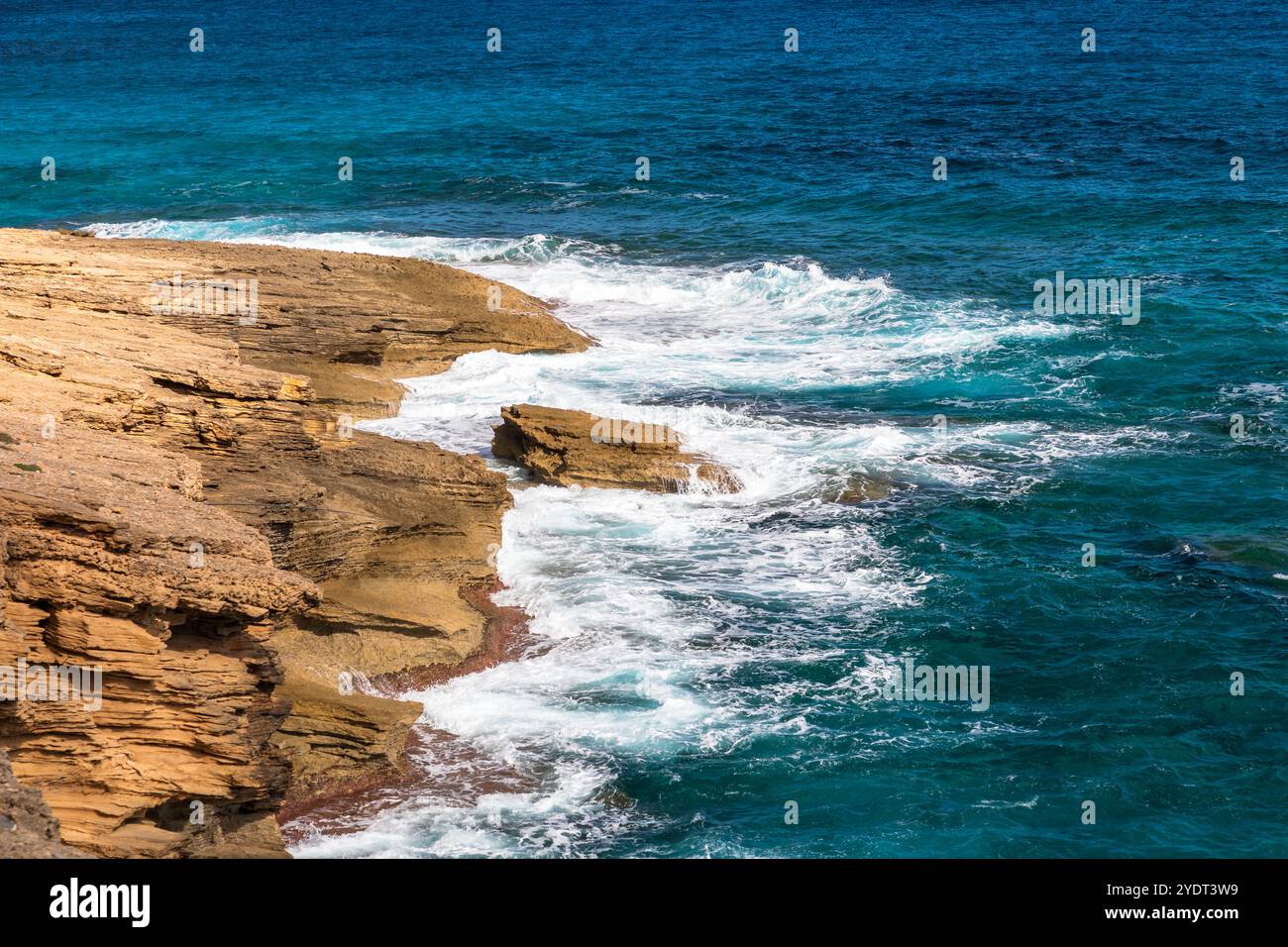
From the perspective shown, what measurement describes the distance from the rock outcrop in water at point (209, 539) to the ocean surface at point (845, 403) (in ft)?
5.61

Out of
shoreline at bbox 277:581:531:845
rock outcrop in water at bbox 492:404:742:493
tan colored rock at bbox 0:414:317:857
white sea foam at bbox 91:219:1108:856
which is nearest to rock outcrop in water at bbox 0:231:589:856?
tan colored rock at bbox 0:414:317:857

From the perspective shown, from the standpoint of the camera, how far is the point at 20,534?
16.1 metres

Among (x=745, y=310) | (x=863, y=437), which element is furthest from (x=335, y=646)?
(x=745, y=310)

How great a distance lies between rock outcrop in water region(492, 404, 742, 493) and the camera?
32531 millimetres

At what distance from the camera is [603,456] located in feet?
107

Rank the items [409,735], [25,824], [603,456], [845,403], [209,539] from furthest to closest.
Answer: [845,403], [603,456], [409,735], [209,539], [25,824]

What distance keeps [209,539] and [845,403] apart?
2317 centimetres

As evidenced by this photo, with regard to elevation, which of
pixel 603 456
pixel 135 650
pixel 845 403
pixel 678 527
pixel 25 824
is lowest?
pixel 678 527

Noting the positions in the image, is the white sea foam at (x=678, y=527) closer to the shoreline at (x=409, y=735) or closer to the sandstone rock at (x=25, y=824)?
the shoreline at (x=409, y=735)

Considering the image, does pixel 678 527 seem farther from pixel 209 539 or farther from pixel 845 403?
pixel 209 539

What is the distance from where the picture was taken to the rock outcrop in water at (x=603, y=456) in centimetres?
3253

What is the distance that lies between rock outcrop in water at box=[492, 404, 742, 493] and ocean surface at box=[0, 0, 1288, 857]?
59 cm

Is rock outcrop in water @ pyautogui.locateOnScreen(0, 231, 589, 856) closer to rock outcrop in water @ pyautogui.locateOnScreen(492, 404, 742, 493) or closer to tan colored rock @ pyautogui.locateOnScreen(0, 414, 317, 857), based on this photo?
tan colored rock @ pyautogui.locateOnScreen(0, 414, 317, 857)

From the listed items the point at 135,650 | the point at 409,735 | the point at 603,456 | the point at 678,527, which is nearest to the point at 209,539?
the point at 135,650
